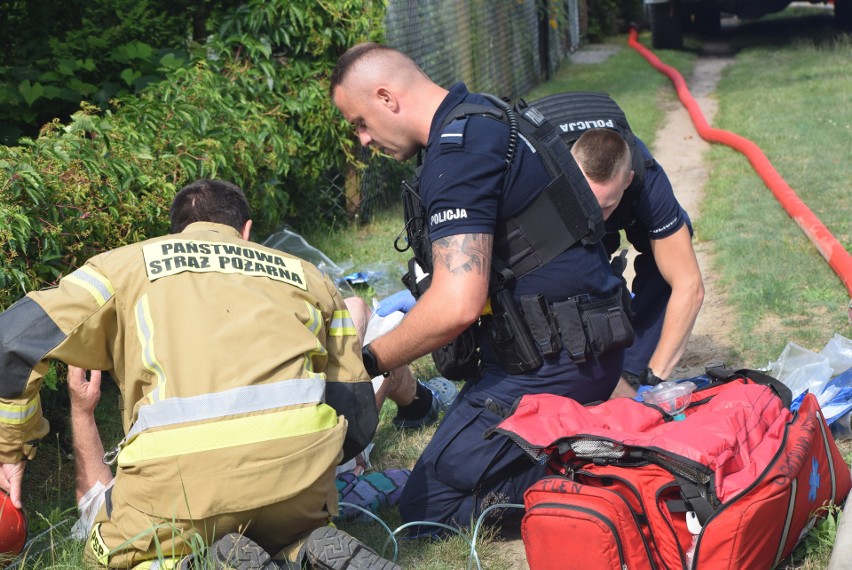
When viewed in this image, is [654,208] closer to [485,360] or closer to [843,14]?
[485,360]

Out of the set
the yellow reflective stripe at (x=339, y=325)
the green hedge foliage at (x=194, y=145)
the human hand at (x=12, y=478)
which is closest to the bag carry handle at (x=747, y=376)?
the yellow reflective stripe at (x=339, y=325)

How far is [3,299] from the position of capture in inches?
134

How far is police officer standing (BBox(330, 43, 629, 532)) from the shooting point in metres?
2.96

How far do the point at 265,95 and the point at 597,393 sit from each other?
3.44 meters

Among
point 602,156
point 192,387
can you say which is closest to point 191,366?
point 192,387

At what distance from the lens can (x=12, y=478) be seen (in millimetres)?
2812

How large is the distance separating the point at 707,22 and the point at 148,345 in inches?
724

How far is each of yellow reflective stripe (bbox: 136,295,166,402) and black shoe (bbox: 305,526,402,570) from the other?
565 millimetres

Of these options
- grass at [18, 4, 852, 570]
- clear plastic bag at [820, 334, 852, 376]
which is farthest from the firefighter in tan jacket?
clear plastic bag at [820, 334, 852, 376]

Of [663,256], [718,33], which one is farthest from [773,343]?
[718,33]

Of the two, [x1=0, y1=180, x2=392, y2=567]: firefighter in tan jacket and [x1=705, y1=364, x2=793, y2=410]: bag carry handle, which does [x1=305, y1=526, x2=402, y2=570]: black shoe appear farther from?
[x1=705, y1=364, x2=793, y2=410]: bag carry handle

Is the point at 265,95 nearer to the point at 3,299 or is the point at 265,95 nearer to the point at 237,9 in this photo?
the point at 237,9

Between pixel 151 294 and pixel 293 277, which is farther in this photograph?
pixel 293 277

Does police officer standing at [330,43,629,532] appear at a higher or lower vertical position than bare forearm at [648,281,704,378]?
higher
